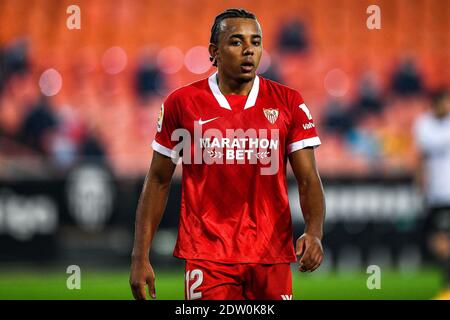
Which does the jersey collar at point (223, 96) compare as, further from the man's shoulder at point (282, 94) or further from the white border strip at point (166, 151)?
the white border strip at point (166, 151)

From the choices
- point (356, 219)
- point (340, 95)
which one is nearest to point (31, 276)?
point (356, 219)

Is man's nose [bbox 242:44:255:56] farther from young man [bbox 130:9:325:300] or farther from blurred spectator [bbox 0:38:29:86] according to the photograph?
blurred spectator [bbox 0:38:29:86]

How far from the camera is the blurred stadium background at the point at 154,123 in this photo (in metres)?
11.7

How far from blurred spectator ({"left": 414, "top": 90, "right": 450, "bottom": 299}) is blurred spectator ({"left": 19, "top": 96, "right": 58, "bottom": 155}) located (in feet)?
18.5

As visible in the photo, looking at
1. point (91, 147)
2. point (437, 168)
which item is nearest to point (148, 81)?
point (91, 147)

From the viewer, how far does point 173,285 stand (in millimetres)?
10852

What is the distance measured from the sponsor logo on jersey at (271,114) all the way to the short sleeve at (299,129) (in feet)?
0.33

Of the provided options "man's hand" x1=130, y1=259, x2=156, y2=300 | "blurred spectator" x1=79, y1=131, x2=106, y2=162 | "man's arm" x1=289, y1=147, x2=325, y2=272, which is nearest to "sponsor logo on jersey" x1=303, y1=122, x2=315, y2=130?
"man's arm" x1=289, y1=147, x2=325, y2=272

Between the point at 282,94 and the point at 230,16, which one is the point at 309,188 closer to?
the point at 282,94

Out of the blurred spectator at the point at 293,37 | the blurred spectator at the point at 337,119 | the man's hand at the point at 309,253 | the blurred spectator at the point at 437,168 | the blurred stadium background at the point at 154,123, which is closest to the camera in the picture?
the man's hand at the point at 309,253

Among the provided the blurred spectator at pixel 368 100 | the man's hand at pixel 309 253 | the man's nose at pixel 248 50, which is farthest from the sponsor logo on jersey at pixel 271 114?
the blurred spectator at pixel 368 100

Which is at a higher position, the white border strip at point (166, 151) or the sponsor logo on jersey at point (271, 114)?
the sponsor logo on jersey at point (271, 114)

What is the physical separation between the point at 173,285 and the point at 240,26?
21.2 feet

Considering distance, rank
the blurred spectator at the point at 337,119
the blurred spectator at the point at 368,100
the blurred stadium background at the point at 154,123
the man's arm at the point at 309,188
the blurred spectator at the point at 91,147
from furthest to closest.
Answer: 1. the blurred spectator at the point at 368,100
2. the blurred spectator at the point at 337,119
3. the blurred spectator at the point at 91,147
4. the blurred stadium background at the point at 154,123
5. the man's arm at the point at 309,188
